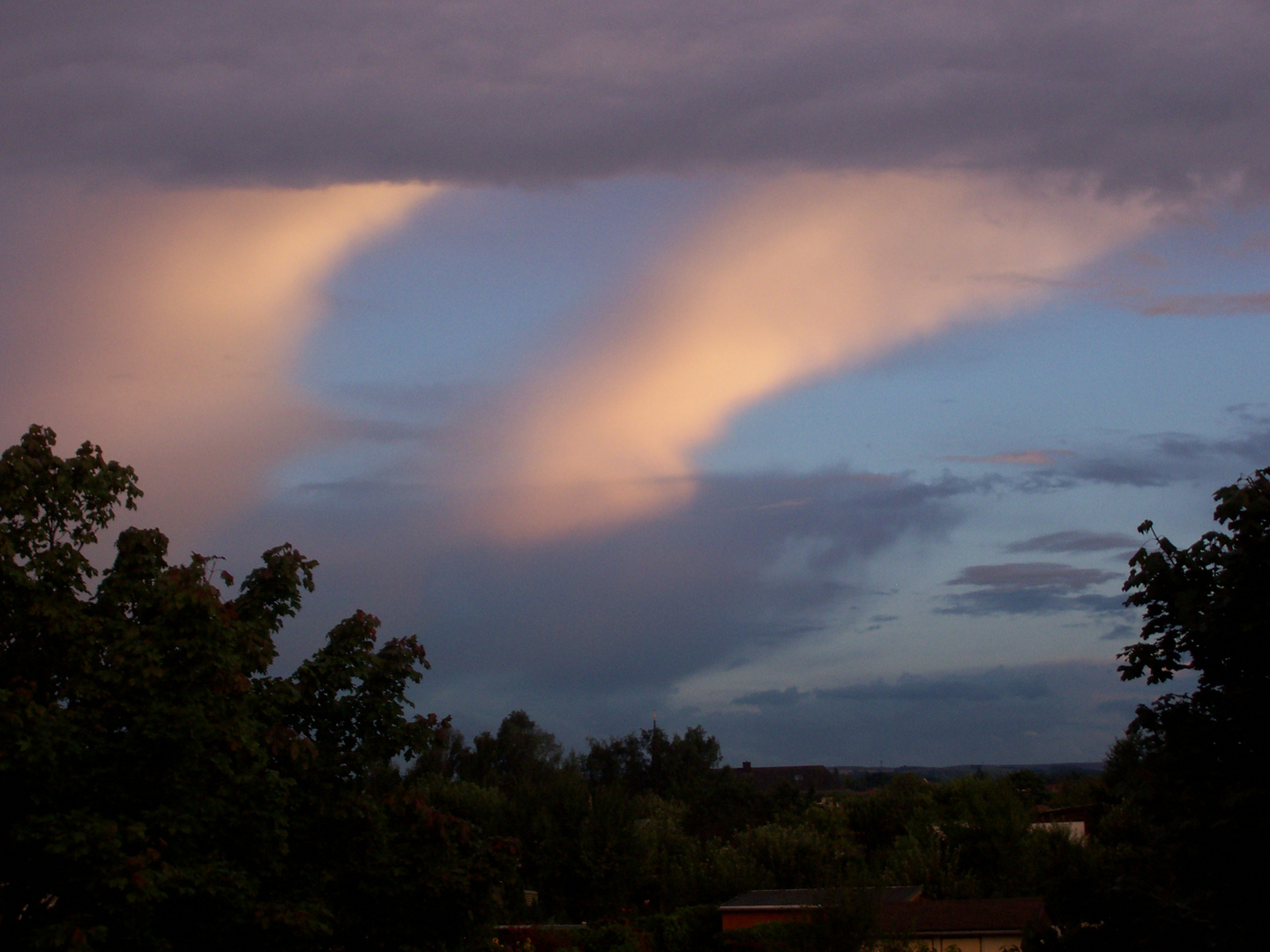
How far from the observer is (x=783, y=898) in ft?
128

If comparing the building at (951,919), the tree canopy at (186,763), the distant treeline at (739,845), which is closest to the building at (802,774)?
the distant treeline at (739,845)

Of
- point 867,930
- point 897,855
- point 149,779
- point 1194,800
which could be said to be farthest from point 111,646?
point 897,855

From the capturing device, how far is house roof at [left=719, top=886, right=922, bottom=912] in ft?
122

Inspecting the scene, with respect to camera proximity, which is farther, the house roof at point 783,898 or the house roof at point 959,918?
the house roof at point 783,898

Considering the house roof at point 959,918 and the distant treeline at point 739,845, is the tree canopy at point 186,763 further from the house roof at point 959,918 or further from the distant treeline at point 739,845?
the distant treeline at point 739,845

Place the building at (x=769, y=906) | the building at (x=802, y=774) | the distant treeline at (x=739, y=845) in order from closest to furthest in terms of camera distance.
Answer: the building at (x=769, y=906) → the distant treeline at (x=739, y=845) → the building at (x=802, y=774)

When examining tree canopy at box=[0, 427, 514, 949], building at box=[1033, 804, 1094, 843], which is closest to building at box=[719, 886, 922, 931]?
building at box=[1033, 804, 1094, 843]

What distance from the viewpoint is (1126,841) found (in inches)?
1633

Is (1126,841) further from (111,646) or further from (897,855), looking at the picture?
(111,646)

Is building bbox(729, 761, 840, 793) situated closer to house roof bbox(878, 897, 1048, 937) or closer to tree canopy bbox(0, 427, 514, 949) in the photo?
house roof bbox(878, 897, 1048, 937)

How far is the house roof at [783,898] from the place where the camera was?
122 ft

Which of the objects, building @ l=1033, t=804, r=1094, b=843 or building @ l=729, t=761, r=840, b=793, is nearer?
building @ l=1033, t=804, r=1094, b=843

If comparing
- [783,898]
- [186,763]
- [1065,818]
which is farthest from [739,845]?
[186,763]

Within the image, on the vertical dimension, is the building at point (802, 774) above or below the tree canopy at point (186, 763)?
below
